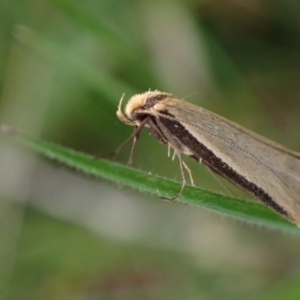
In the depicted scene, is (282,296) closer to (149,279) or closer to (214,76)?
(149,279)

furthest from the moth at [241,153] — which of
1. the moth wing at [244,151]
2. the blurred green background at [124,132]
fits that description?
the blurred green background at [124,132]

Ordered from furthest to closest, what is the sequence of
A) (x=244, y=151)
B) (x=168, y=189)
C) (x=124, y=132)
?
(x=124, y=132) → (x=244, y=151) → (x=168, y=189)

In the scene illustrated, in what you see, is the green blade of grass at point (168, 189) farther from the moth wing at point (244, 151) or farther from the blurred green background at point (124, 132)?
the blurred green background at point (124, 132)

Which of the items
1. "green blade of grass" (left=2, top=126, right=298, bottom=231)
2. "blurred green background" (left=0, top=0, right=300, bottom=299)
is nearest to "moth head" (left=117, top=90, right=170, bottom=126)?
"green blade of grass" (left=2, top=126, right=298, bottom=231)

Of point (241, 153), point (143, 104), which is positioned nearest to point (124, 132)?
point (143, 104)

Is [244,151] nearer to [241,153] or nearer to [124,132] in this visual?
[241,153]

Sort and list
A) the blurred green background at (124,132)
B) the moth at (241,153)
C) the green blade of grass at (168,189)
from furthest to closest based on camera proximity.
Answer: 1. the blurred green background at (124,132)
2. the moth at (241,153)
3. the green blade of grass at (168,189)

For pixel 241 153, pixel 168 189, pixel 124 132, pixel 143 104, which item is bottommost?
pixel 168 189

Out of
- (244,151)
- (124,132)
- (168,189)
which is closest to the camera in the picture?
(168,189)
